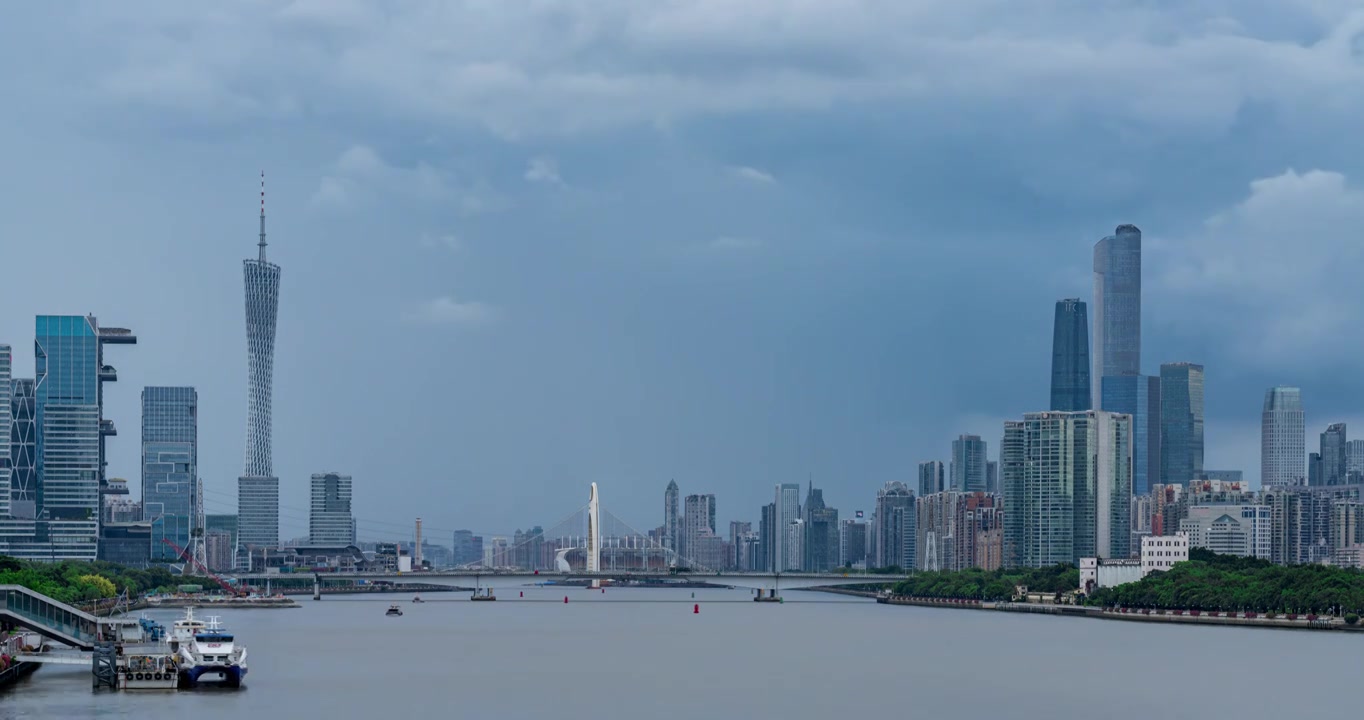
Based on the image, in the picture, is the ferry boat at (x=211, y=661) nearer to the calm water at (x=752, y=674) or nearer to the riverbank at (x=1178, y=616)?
the calm water at (x=752, y=674)

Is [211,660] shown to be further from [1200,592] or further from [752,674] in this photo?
[1200,592]

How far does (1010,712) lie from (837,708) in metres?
5.30

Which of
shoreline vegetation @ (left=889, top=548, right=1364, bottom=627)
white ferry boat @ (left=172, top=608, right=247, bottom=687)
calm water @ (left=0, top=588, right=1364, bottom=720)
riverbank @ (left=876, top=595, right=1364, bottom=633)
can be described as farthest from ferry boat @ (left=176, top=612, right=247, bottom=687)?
shoreline vegetation @ (left=889, top=548, right=1364, bottom=627)

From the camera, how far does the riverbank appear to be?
12172cm

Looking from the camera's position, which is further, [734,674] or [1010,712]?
[734,674]

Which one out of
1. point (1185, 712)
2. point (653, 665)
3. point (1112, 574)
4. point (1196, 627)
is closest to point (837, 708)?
point (1185, 712)

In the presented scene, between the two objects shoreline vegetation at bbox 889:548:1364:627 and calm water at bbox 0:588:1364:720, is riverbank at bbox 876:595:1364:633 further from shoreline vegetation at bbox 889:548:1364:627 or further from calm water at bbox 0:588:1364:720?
calm water at bbox 0:588:1364:720

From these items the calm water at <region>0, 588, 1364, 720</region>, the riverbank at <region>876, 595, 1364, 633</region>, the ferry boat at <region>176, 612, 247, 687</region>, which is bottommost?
the riverbank at <region>876, 595, 1364, 633</region>

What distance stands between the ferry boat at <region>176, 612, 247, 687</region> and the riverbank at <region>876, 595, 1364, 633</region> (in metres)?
76.5

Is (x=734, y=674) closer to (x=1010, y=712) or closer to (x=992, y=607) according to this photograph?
(x=1010, y=712)

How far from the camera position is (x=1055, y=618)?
475ft

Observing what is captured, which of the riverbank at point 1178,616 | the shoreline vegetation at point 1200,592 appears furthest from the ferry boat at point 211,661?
the shoreline vegetation at point 1200,592

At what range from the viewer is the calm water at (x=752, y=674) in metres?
59.2

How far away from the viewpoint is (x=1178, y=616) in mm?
136250
